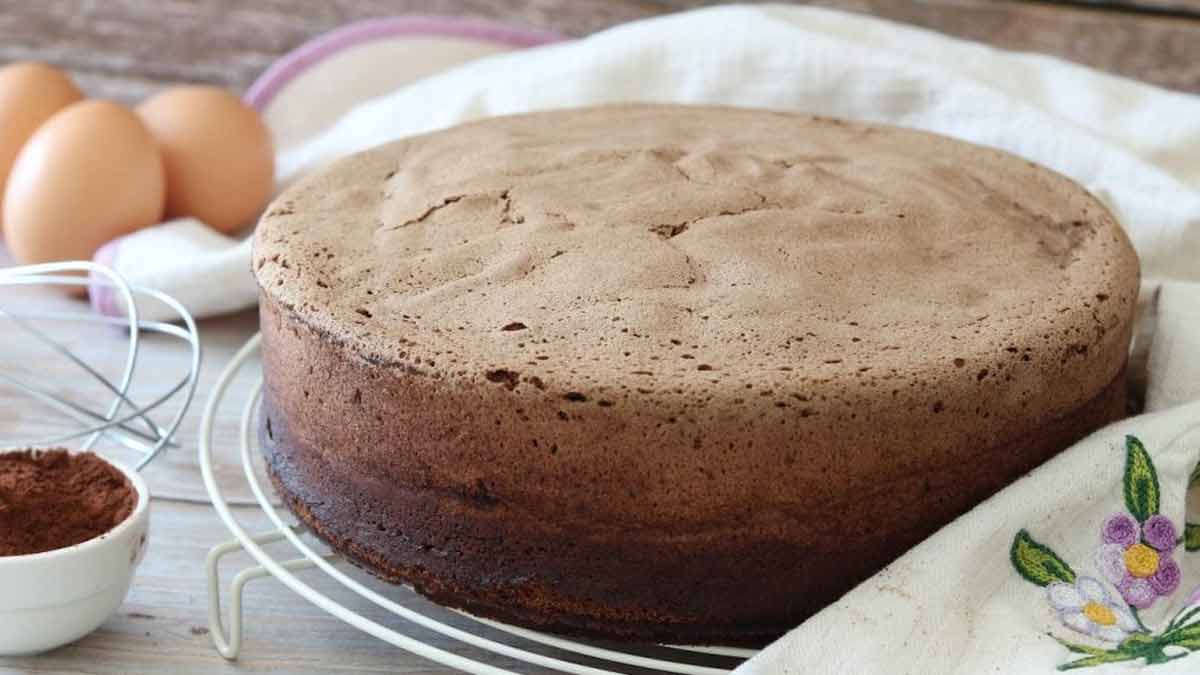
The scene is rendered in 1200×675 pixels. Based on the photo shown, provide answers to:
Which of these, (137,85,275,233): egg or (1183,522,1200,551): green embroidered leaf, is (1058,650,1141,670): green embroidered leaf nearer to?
(1183,522,1200,551): green embroidered leaf

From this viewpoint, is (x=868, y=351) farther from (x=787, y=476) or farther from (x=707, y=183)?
(x=707, y=183)

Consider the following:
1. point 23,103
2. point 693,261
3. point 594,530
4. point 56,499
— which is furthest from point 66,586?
point 23,103

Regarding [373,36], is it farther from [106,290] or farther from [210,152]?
[106,290]

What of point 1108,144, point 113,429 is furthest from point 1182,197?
point 113,429

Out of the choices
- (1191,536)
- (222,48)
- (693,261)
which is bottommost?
(222,48)

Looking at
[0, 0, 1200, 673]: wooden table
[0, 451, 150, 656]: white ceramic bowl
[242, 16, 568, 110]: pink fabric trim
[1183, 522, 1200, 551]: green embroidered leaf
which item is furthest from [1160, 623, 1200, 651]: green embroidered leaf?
[242, 16, 568, 110]: pink fabric trim

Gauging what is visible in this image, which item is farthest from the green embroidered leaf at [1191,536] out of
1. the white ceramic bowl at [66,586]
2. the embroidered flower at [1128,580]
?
the white ceramic bowl at [66,586]
